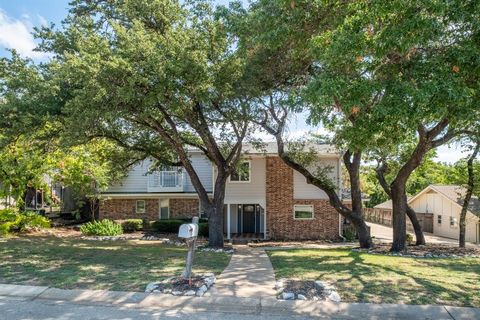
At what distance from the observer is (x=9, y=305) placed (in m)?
6.30

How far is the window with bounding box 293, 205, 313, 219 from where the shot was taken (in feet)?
79.8

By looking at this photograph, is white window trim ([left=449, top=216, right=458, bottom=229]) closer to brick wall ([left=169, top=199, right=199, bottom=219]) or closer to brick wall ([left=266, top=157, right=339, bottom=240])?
brick wall ([left=266, top=157, right=339, bottom=240])

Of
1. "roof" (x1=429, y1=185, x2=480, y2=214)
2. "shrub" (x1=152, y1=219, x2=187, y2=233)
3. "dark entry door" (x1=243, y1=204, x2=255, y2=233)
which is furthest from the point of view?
"roof" (x1=429, y1=185, x2=480, y2=214)

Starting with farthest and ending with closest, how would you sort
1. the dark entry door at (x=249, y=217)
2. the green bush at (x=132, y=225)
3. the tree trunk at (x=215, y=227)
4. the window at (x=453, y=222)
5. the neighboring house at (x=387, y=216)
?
the neighboring house at (x=387, y=216) < the window at (x=453, y=222) < the dark entry door at (x=249, y=217) < the green bush at (x=132, y=225) < the tree trunk at (x=215, y=227)

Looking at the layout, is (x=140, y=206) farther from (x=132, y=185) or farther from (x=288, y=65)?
(x=288, y=65)

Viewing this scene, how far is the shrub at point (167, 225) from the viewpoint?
2464 cm

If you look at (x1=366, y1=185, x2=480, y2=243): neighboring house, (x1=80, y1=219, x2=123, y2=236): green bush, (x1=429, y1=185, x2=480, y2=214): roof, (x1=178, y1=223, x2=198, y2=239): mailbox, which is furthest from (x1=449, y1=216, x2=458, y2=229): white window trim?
(x1=178, y1=223, x2=198, y2=239): mailbox

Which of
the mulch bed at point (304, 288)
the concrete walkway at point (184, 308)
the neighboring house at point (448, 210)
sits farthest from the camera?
the neighboring house at point (448, 210)

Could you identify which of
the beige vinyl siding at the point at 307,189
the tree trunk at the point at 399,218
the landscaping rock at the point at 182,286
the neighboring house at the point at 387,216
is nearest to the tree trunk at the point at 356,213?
the tree trunk at the point at 399,218

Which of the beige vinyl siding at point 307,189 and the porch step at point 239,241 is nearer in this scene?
the porch step at point 239,241

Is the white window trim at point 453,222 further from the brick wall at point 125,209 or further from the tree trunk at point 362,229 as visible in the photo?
the brick wall at point 125,209

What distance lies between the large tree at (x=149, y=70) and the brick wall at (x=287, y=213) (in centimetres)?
833

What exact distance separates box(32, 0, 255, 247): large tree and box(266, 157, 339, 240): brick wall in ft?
27.3

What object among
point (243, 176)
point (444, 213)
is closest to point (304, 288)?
point (243, 176)
